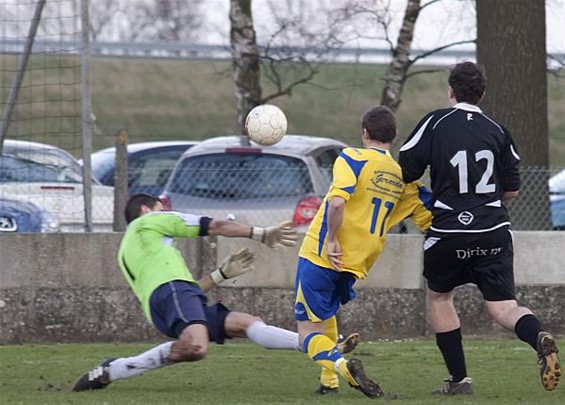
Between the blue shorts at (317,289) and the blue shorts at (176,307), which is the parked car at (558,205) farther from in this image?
the blue shorts at (176,307)

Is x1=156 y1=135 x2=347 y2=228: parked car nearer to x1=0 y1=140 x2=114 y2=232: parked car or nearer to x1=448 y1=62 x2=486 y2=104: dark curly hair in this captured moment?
x1=0 y1=140 x2=114 y2=232: parked car

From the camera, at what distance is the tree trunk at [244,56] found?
1609cm

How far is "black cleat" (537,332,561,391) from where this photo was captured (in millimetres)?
7301

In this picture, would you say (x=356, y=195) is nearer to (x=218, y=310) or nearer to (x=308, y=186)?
(x=218, y=310)

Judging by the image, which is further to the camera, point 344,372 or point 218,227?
point 218,227

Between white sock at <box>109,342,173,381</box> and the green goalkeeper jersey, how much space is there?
0.25 meters

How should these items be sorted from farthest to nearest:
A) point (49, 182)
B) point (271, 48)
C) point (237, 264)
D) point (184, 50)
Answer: point (184, 50) → point (271, 48) → point (49, 182) → point (237, 264)

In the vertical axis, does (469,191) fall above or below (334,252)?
above

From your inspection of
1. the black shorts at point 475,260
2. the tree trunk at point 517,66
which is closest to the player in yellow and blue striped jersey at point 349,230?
the black shorts at point 475,260

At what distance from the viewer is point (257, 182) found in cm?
1251

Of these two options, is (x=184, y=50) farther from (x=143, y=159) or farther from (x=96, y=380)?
(x=96, y=380)

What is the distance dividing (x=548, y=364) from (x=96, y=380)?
8.58 ft

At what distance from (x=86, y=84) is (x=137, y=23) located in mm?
32296

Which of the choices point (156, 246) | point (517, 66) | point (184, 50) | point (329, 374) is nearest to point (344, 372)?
point (329, 374)
